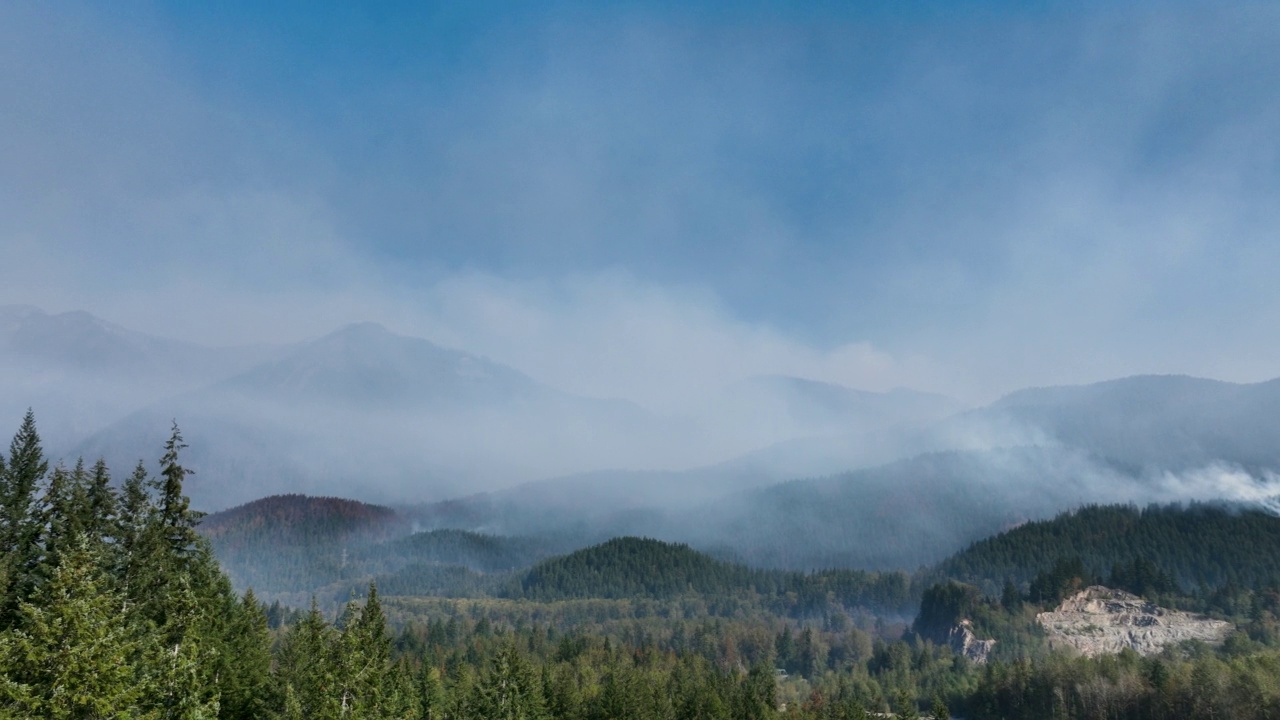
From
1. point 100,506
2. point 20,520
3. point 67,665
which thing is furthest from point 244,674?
point 67,665

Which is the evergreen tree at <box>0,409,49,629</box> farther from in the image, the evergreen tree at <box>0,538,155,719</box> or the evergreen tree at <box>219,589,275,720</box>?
the evergreen tree at <box>0,538,155,719</box>

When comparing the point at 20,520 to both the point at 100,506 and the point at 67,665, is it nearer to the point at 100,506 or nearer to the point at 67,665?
the point at 100,506

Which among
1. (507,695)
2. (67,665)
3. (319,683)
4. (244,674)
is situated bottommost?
(507,695)

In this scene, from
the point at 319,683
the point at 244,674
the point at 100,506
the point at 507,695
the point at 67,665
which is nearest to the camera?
the point at 67,665

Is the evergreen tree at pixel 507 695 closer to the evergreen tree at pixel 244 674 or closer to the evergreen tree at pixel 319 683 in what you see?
the evergreen tree at pixel 244 674

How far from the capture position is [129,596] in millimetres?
49812

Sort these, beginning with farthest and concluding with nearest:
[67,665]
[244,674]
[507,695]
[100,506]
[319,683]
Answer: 1. [507,695]
2. [244,674]
3. [100,506]
4. [319,683]
5. [67,665]

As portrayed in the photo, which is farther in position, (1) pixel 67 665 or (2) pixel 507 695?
(2) pixel 507 695

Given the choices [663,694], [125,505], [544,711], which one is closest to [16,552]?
[125,505]

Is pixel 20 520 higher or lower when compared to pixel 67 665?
higher

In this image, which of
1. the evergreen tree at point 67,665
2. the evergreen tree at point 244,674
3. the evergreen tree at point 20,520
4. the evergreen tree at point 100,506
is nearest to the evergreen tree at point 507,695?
the evergreen tree at point 244,674

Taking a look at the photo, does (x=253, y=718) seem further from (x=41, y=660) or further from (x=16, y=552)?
(x=41, y=660)

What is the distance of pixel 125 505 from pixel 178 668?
80.1 feet

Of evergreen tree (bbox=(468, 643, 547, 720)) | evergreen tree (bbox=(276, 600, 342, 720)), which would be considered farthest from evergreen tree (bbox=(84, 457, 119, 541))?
evergreen tree (bbox=(468, 643, 547, 720))
